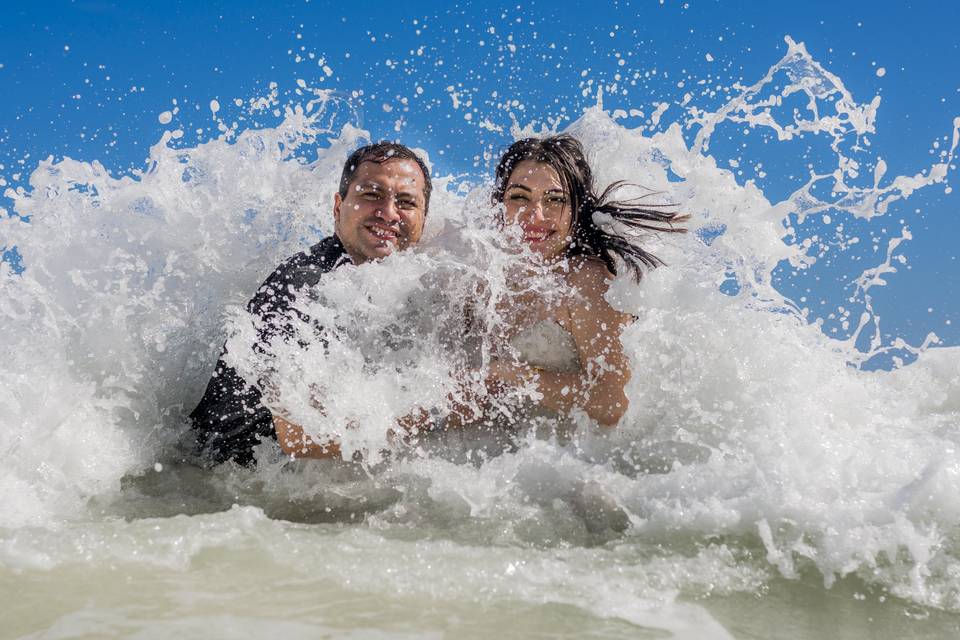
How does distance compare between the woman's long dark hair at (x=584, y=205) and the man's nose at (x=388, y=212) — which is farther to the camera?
the man's nose at (x=388, y=212)

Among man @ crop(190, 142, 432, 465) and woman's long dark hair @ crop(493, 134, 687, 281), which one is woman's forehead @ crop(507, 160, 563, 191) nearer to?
woman's long dark hair @ crop(493, 134, 687, 281)

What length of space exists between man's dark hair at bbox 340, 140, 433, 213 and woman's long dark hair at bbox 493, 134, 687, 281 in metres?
0.55

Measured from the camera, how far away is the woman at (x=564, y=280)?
182 inches

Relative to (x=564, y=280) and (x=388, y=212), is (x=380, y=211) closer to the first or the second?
(x=388, y=212)

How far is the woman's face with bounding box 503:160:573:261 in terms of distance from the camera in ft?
16.0

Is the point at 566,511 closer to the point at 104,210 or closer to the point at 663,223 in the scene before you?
the point at 663,223

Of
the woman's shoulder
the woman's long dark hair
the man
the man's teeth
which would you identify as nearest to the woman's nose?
the woman's long dark hair

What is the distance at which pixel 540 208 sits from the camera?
4.91 metres

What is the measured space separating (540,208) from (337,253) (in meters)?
1.31

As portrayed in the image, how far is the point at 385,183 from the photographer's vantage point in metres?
5.17

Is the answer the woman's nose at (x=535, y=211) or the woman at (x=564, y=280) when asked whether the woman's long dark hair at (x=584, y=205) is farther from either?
the woman's nose at (x=535, y=211)

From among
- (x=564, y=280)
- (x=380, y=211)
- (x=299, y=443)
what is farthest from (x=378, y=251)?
(x=299, y=443)

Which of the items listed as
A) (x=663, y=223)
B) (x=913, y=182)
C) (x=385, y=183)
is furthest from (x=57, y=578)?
(x=913, y=182)

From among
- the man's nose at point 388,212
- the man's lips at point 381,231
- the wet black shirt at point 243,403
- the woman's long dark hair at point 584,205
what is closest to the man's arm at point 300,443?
the wet black shirt at point 243,403
